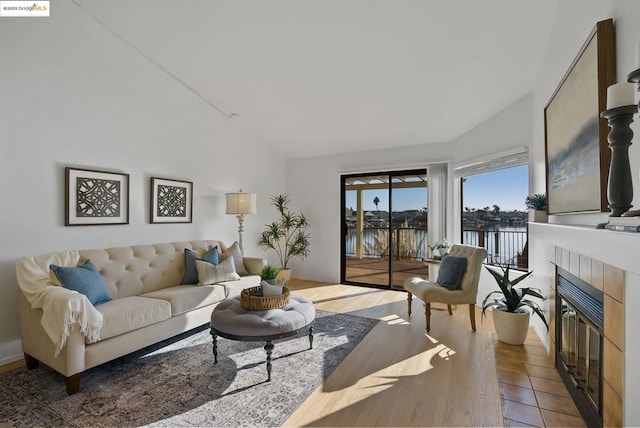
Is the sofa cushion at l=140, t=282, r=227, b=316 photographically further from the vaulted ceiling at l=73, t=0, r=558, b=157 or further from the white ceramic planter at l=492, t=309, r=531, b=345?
the white ceramic planter at l=492, t=309, r=531, b=345

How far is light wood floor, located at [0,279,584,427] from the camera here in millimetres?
1885

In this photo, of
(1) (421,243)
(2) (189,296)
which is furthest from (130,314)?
(1) (421,243)

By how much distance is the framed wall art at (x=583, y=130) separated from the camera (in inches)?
61.3

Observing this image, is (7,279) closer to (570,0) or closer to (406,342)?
(406,342)

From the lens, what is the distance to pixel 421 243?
5.13 meters

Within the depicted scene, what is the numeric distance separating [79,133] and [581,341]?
4.67 metres

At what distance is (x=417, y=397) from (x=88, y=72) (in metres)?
4.35

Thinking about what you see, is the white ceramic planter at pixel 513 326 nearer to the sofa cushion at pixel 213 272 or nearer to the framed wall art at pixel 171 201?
the sofa cushion at pixel 213 272

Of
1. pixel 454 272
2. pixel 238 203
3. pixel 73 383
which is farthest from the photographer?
pixel 238 203

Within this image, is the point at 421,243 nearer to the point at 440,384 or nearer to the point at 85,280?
the point at 440,384

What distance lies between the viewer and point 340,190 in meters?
5.70

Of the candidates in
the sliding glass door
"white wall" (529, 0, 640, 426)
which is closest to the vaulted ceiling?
"white wall" (529, 0, 640, 426)

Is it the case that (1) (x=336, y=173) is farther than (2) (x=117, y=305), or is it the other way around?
(1) (x=336, y=173)

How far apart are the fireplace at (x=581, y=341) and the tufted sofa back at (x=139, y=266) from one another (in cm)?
379
